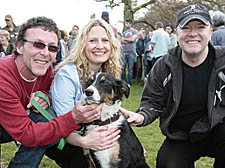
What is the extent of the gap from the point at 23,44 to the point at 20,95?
0.52 metres

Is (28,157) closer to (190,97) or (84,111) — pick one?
(84,111)

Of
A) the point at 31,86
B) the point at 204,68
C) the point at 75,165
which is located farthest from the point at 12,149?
the point at 204,68

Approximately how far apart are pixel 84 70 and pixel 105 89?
0.49 meters

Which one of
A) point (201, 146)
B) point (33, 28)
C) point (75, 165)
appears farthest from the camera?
point (75, 165)

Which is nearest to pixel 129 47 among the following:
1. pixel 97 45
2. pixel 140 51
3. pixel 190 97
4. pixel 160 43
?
pixel 160 43

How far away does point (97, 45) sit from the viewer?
3.01 meters

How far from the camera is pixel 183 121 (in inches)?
119

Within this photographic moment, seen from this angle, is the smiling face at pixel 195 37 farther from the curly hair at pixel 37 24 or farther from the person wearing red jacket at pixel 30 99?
the curly hair at pixel 37 24

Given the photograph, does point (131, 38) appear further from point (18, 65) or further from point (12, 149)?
point (18, 65)

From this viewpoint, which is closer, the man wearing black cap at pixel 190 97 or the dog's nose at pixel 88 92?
the dog's nose at pixel 88 92

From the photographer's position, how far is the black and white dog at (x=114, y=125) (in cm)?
271

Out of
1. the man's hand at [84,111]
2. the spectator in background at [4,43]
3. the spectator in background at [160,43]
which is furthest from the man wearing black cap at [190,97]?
the spectator in background at [160,43]

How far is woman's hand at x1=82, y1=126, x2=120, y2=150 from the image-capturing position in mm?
2607

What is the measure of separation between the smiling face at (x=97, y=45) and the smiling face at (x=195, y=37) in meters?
0.89
